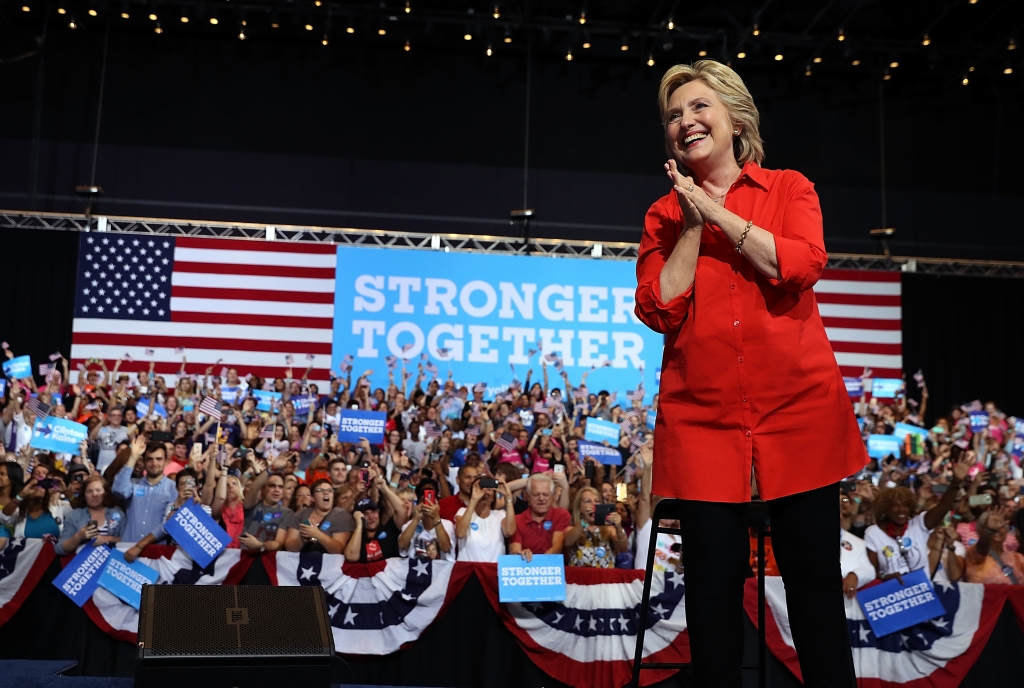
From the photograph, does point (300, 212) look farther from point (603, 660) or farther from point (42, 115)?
point (603, 660)

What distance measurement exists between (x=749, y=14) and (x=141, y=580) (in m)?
12.3

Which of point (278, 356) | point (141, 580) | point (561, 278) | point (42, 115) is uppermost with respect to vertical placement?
point (42, 115)

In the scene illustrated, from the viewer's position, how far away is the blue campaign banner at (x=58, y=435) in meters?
6.79

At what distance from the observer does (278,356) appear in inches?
512

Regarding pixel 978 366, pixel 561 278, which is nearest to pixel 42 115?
pixel 561 278

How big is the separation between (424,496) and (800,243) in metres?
4.99

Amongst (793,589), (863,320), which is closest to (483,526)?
(793,589)

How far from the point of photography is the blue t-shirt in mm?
6012

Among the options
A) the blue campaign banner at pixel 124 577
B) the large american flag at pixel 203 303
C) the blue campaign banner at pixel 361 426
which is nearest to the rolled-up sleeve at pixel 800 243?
the blue campaign banner at pixel 124 577

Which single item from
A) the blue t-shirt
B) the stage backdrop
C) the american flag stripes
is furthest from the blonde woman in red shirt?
the stage backdrop

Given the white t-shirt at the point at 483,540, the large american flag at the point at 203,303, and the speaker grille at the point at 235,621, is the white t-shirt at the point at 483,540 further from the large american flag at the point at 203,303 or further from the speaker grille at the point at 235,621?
the large american flag at the point at 203,303

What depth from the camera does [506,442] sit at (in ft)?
26.8

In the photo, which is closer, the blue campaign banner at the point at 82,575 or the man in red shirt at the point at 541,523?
the blue campaign banner at the point at 82,575

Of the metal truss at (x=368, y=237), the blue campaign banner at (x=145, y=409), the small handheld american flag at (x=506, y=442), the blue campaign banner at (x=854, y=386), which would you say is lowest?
the small handheld american flag at (x=506, y=442)
